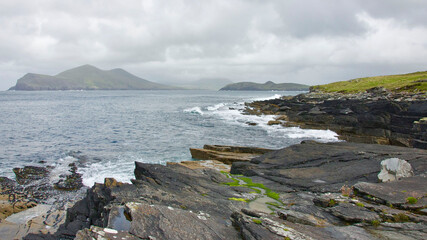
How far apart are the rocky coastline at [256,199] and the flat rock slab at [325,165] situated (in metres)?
0.05

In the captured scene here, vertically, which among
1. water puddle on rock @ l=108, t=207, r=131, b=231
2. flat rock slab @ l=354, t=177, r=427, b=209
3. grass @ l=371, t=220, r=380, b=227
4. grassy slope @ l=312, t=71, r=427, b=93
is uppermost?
grassy slope @ l=312, t=71, r=427, b=93

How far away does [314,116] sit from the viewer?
4984 cm

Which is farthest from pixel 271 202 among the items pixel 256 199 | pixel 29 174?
pixel 29 174

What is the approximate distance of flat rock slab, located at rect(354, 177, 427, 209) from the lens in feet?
31.7

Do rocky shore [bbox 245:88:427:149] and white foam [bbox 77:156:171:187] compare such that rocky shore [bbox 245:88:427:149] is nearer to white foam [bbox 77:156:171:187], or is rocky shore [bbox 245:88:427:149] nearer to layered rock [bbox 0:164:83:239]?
white foam [bbox 77:156:171:187]

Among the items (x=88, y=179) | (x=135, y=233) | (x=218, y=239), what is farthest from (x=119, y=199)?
(x=88, y=179)

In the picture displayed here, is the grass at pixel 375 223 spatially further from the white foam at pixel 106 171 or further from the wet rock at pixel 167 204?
the white foam at pixel 106 171

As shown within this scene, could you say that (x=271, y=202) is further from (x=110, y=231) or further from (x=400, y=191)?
(x=110, y=231)

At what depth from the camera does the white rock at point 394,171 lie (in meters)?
12.6

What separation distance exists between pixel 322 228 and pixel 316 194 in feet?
15.7

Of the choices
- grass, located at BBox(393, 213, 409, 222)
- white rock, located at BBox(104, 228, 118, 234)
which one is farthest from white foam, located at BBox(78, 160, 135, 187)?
grass, located at BBox(393, 213, 409, 222)

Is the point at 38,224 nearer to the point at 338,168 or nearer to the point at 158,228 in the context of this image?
the point at 158,228

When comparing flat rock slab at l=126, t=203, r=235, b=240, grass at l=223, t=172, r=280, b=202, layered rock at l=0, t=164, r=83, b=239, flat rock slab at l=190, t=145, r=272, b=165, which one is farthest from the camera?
flat rock slab at l=190, t=145, r=272, b=165

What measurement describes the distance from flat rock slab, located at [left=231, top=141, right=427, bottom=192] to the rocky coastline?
2.1 inches
